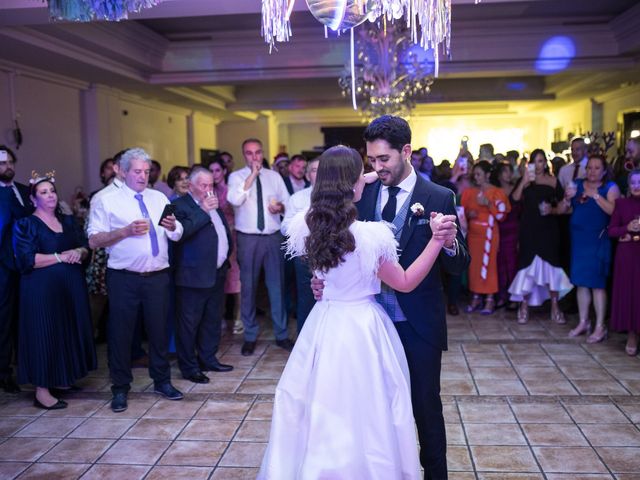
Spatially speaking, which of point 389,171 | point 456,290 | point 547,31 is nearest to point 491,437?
point 389,171

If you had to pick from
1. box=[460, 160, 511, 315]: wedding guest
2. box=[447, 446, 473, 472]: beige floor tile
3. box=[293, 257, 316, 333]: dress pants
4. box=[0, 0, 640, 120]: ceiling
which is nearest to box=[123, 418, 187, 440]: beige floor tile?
box=[293, 257, 316, 333]: dress pants

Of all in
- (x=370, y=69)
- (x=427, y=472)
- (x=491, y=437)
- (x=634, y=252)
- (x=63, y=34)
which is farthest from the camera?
(x=370, y=69)

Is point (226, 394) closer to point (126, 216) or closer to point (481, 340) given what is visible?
point (126, 216)

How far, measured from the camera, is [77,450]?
352cm

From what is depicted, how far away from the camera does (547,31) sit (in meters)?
8.52

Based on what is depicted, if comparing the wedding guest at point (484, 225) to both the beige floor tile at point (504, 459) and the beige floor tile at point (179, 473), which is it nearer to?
the beige floor tile at point (504, 459)

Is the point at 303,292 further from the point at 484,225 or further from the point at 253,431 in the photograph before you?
the point at 484,225

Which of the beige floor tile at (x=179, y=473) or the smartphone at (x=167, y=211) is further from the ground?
the smartphone at (x=167, y=211)

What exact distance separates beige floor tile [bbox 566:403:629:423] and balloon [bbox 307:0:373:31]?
2594mm

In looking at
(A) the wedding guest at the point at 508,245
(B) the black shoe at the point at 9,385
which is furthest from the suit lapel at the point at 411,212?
(A) the wedding guest at the point at 508,245

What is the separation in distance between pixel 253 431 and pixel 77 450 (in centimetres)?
93

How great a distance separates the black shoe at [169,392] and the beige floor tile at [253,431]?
0.64 metres

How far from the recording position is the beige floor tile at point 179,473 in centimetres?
316

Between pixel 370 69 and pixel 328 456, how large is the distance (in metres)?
6.09
